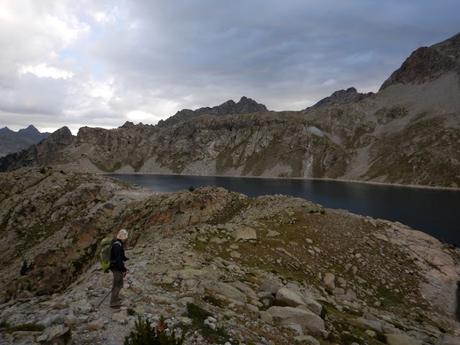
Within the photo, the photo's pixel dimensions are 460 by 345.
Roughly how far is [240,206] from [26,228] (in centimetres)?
3432

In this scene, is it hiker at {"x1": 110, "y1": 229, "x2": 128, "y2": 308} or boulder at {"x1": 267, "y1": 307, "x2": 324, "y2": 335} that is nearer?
hiker at {"x1": 110, "y1": 229, "x2": 128, "y2": 308}

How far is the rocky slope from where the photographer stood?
1516 centimetres

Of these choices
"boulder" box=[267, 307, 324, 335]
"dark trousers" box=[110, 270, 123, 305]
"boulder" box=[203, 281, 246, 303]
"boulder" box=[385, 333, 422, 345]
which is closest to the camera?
"dark trousers" box=[110, 270, 123, 305]

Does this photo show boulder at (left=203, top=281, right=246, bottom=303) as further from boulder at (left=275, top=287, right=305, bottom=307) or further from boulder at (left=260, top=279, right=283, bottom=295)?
boulder at (left=275, top=287, right=305, bottom=307)

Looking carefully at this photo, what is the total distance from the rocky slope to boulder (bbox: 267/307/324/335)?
0.05 metres

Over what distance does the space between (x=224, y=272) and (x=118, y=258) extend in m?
7.98

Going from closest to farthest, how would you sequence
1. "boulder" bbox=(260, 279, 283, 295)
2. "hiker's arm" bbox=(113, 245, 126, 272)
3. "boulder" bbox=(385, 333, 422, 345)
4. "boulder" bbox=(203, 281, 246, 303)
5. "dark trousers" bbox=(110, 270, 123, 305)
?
"dark trousers" bbox=(110, 270, 123, 305) < "hiker's arm" bbox=(113, 245, 126, 272) < "boulder" bbox=(385, 333, 422, 345) < "boulder" bbox=(203, 281, 246, 303) < "boulder" bbox=(260, 279, 283, 295)

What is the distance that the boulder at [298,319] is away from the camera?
16.1 meters

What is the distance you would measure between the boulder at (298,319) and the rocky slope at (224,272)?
0.05m

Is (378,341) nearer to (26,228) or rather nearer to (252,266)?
(252,266)

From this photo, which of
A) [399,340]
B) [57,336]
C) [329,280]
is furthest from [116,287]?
[329,280]

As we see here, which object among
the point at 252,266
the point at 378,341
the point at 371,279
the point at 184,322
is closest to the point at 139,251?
the point at 252,266

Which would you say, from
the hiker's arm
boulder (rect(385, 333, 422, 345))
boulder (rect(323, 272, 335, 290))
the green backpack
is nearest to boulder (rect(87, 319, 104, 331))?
the green backpack

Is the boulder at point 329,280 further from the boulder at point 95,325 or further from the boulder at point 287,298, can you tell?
the boulder at point 95,325
